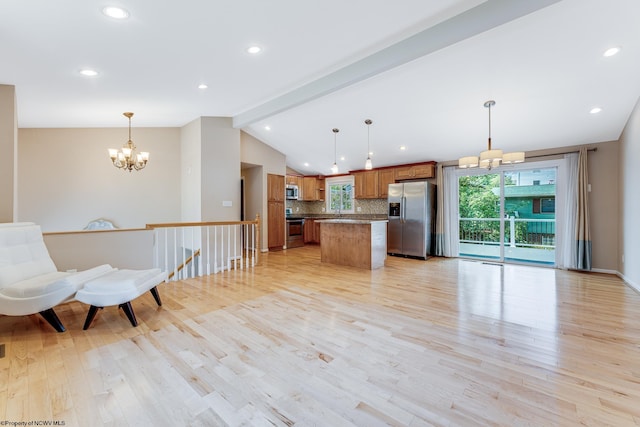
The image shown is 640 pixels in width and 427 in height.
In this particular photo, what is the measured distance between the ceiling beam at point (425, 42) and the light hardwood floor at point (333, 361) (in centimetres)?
282

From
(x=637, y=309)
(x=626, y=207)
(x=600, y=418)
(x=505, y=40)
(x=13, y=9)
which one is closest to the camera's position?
(x=600, y=418)

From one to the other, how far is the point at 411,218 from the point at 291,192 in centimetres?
359

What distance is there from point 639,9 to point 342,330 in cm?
387

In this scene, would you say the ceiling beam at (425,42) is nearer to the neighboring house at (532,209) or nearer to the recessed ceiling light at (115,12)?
the recessed ceiling light at (115,12)

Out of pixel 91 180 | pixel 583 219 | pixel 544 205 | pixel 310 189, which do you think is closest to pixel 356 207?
pixel 310 189

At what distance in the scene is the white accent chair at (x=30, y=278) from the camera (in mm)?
2344

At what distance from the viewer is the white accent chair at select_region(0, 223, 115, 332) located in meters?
2.34

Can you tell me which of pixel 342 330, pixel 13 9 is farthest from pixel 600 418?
pixel 13 9

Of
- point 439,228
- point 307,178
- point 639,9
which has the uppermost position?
point 639,9

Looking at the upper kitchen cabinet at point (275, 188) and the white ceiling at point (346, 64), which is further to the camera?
the upper kitchen cabinet at point (275, 188)

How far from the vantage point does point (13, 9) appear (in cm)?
209

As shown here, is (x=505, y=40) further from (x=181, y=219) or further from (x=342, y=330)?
(x=181, y=219)

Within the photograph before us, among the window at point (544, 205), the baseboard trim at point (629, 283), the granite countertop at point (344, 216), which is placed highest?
the window at point (544, 205)

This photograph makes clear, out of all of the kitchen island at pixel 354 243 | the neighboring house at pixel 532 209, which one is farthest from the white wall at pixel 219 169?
the neighboring house at pixel 532 209
